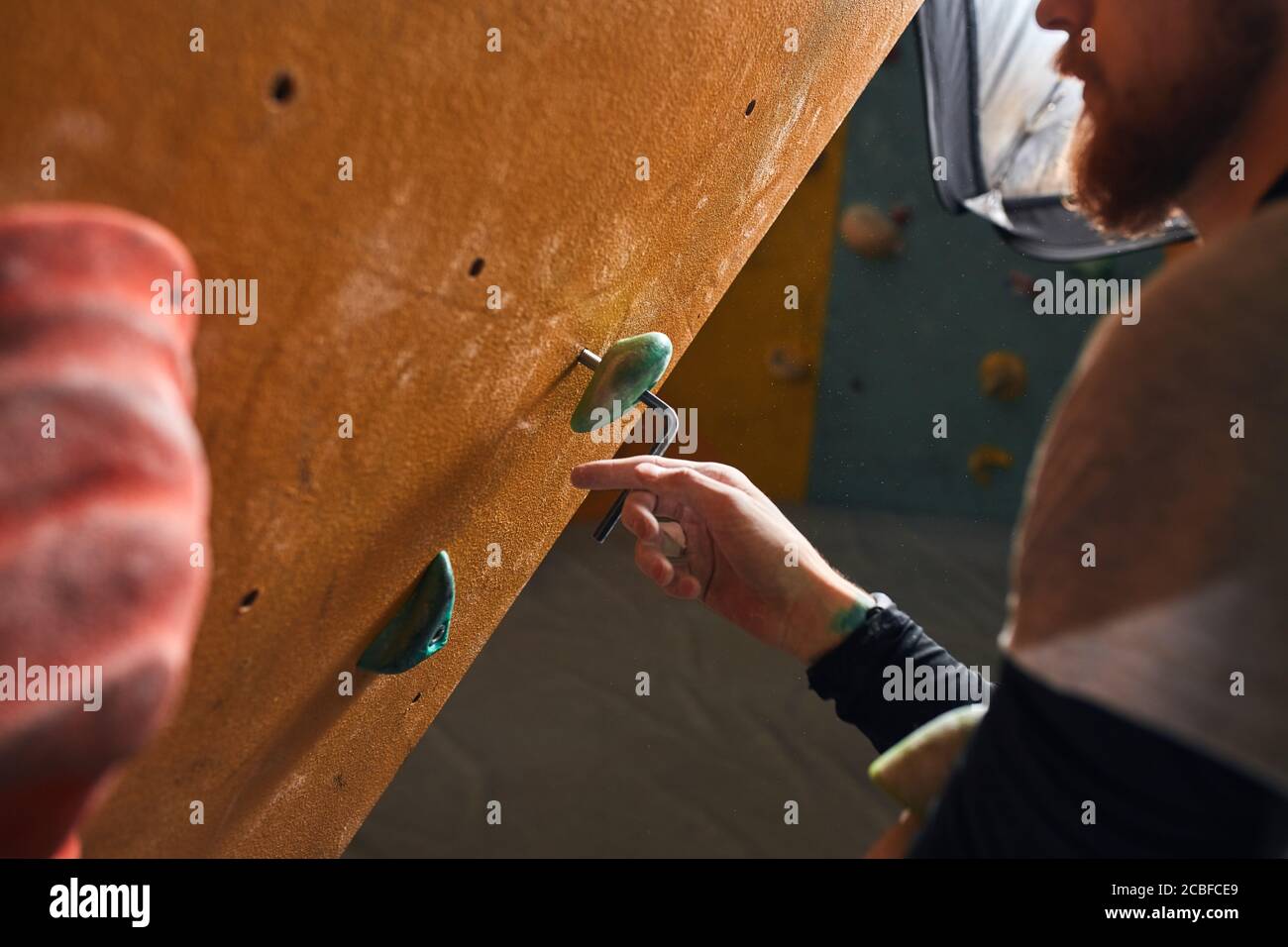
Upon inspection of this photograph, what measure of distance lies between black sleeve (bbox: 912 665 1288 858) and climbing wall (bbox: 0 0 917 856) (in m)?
0.46

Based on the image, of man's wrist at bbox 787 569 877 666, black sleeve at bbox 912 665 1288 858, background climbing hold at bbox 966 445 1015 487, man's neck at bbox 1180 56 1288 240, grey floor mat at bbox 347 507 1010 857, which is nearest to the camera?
black sleeve at bbox 912 665 1288 858

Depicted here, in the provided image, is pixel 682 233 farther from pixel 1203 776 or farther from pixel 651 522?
pixel 1203 776

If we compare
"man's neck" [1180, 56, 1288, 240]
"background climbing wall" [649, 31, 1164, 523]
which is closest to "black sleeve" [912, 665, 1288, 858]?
"man's neck" [1180, 56, 1288, 240]

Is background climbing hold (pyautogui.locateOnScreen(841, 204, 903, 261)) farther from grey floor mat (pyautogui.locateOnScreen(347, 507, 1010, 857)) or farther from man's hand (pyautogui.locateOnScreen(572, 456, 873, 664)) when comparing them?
man's hand (pyautogui.locateOnScreen(572, 456, 873, 664))

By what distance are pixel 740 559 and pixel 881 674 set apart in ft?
0.67

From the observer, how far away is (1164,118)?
0.80 metres

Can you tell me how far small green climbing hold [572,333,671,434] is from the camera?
1018mm

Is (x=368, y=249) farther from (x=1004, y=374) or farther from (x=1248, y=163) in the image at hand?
(x=1004, y=374)

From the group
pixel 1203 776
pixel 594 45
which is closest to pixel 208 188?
pixel 594 45

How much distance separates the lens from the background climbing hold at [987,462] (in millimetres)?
4023

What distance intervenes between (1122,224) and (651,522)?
0.54 m

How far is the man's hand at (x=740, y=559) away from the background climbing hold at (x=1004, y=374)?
291cm

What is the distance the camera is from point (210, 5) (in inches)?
18.3

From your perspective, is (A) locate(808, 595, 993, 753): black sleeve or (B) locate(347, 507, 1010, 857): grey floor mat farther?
(B) locate(347, 507, 1010, 857): grey floor mat
